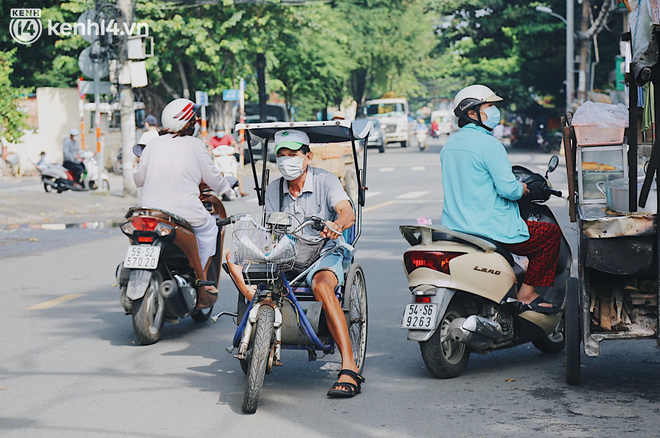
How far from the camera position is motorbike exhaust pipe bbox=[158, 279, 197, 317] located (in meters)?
7.82

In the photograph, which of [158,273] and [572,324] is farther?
[158,273]

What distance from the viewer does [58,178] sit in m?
25.2

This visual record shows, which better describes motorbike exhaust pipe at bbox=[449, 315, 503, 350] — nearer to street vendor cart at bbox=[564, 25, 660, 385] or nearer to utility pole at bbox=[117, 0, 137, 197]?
street vendor cart at bbox=[564, 25, 660, 385]

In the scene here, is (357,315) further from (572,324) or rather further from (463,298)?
(572,324)

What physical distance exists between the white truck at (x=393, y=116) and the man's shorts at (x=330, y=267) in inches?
1994

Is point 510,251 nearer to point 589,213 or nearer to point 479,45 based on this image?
point 589,213

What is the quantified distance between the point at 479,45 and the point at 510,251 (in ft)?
156

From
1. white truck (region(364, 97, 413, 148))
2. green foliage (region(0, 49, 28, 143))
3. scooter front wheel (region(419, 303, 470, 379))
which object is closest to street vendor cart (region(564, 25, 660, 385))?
scooter front wheel (region(419, 303, 470, 379))

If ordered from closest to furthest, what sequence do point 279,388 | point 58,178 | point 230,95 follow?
point 279,388, point 58,178, point 230,95

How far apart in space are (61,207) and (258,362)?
1596cm

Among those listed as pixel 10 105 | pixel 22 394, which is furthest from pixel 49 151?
pixel 22 394

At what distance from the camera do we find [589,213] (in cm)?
607

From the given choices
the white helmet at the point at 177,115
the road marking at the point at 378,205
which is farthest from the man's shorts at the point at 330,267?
the road marking at the point at 378,205

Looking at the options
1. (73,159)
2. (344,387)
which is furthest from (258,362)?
(73,159)
